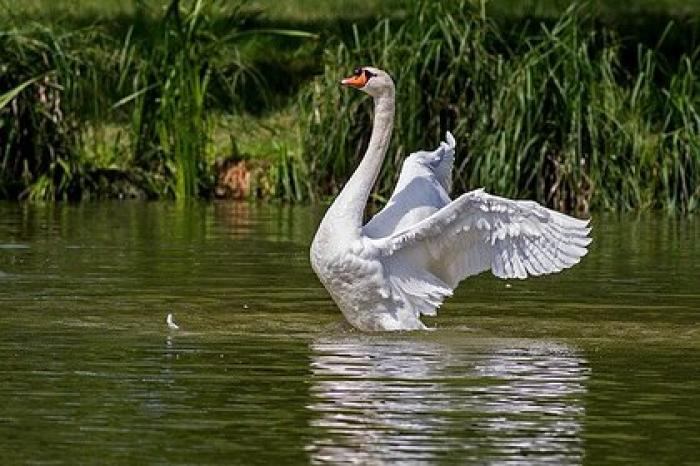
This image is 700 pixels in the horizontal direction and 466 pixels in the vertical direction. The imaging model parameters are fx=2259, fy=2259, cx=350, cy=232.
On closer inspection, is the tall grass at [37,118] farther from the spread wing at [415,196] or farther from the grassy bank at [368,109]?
the spread wing at [415,196]

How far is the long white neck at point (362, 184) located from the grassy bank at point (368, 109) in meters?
8.53

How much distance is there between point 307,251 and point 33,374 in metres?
7.51

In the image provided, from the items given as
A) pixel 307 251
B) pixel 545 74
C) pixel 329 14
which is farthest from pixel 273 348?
pixel 329 14

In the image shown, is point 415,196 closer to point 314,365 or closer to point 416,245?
point 416,245

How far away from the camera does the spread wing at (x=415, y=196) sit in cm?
1289

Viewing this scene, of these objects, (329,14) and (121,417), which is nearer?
(121,417)

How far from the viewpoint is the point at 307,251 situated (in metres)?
17.6

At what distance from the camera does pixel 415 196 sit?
13125mm

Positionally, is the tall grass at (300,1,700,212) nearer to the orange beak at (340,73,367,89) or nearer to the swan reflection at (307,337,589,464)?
the orange beak at (340,73,367,89)

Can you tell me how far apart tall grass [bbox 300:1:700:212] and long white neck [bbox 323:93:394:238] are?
850 centimetres

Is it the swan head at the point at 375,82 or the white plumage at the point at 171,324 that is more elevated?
the swan head at the point at 375,82

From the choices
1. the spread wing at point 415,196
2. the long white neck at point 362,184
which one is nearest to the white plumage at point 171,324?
the long white neck at point 362,184

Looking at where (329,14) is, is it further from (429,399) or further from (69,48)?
(429,399)

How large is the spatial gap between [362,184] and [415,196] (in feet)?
1.49
